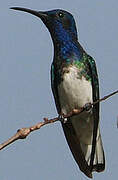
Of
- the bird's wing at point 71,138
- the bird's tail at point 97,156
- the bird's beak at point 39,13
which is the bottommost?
the bird's tail at point 97,156

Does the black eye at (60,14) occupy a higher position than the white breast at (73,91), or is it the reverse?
the black eye at (60,14)

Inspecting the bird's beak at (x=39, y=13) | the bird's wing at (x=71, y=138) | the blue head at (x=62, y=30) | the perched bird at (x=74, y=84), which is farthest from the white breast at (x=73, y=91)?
the bird's beak at (x=39, y=13)

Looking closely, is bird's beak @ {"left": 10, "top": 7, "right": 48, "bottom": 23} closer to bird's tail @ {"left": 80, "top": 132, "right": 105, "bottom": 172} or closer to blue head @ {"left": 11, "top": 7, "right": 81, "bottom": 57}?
blue head @ {"left": 11, "top": 7, "right": 81, "bottom": 57}

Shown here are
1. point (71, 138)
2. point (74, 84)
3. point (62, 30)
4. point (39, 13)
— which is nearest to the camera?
point (39, 13)

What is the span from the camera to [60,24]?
5996mm

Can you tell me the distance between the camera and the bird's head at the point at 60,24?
5719 mm

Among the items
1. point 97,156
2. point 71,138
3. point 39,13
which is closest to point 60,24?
point 39,13

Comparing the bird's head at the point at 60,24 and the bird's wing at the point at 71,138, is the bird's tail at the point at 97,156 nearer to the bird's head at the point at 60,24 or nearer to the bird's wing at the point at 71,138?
the bird's wing at the point at 71,138

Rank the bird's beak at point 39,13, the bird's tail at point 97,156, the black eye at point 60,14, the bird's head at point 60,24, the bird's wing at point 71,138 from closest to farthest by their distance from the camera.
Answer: the bird's beak at point 39,13 → the bird's wing at point 71,138 → the bird's tail at point 97,156 → the bird's head at point 60,24 → the black eye at point 60,14

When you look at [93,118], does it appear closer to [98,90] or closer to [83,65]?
[98,90]

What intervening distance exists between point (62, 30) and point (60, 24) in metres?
0.09

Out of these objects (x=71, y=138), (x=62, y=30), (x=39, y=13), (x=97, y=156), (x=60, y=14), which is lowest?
(x=97, y=156)

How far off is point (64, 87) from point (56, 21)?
0.98m

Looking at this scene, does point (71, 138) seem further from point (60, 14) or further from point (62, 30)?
point (60, 14)
